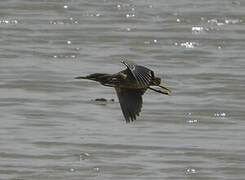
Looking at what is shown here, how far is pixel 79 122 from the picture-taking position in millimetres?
12656

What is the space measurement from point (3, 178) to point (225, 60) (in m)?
5.50

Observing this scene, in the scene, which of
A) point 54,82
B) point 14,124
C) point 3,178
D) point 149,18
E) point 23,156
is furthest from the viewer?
point 149,18

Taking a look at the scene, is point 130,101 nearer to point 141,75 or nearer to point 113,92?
point 141,75

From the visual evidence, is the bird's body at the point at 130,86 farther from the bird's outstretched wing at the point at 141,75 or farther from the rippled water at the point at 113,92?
the rippled water at the point at 113,92

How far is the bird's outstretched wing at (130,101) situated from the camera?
8664 mm

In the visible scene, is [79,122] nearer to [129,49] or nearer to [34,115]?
[34,115]

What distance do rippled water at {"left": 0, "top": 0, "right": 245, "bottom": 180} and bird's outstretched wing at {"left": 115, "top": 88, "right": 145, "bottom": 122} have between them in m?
2.03

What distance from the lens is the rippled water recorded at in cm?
1133

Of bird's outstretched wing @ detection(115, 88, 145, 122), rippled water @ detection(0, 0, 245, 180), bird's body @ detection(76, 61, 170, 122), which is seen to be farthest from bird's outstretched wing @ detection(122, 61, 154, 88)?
rippled water @ detection(0, 0, 245, 180)

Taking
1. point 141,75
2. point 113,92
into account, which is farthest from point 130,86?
point 113,92

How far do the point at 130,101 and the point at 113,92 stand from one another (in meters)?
5.26

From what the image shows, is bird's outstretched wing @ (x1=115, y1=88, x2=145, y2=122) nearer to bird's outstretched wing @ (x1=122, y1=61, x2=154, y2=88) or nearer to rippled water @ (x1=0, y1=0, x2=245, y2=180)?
bird's outstretched wing @ (x1=122, y1=61, x2=154, y2=88)

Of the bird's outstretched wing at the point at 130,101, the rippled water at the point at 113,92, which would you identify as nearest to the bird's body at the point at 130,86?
the bird's outstretched wing at the point at 130,101

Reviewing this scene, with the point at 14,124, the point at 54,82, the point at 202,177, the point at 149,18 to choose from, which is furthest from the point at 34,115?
the point at 149,18
